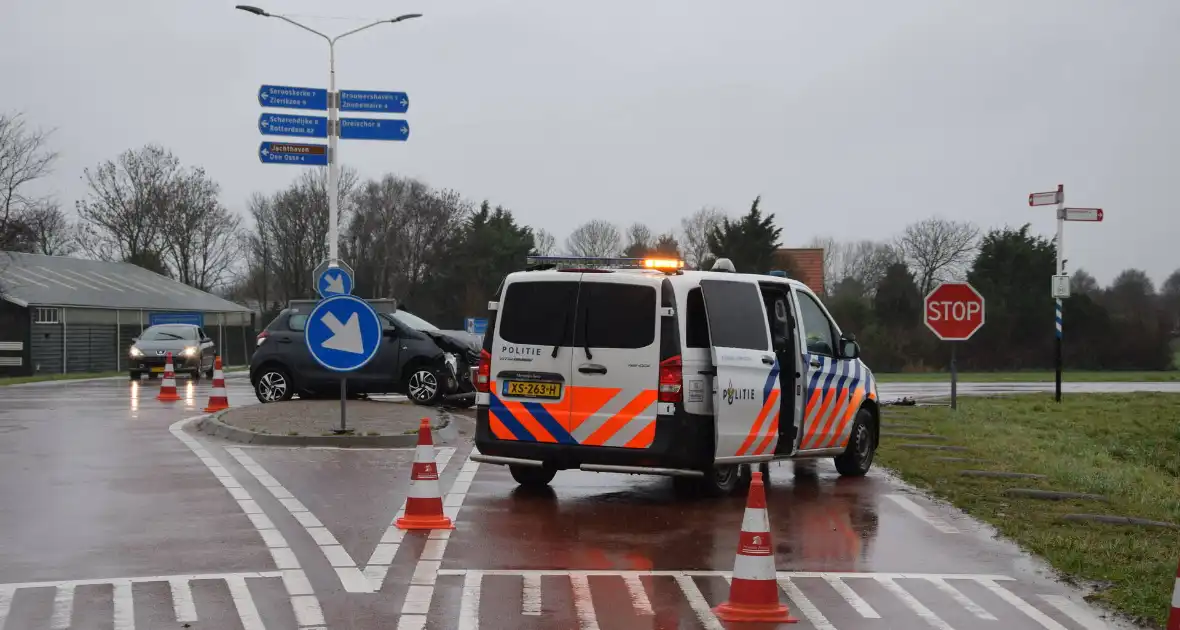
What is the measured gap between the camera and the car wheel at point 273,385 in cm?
2192

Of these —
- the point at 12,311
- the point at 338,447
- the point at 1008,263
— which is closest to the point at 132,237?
the point at 12,311

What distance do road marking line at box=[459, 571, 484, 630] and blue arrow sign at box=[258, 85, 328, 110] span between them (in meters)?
17.7

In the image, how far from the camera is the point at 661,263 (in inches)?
467

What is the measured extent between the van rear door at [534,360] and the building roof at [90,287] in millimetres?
44400

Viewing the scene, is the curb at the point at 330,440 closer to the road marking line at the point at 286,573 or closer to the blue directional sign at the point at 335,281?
the road marking line at the point at 286,573

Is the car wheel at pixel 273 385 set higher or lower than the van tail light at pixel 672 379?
lower

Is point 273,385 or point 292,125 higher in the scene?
point 292,125

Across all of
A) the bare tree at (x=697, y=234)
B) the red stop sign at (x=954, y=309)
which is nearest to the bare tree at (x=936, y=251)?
the bare tree at (x=697, y=234)

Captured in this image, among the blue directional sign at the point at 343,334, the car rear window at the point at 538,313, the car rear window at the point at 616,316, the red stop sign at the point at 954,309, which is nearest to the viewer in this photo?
the car rear window at the point at 616,316

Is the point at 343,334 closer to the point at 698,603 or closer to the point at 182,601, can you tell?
the point at 182,601

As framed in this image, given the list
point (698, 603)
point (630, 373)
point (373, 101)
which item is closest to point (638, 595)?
point (698, 603)

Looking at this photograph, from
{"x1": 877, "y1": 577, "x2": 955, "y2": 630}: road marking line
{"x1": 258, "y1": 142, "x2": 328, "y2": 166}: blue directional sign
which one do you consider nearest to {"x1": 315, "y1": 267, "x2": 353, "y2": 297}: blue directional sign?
{"x1": 258, "y1": 142, "x2": 328, "y2": 166}: blue directional sign

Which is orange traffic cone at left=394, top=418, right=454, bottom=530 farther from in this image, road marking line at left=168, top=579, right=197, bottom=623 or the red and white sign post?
the red and white sign post

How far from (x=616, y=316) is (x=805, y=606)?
4232 millimetres
